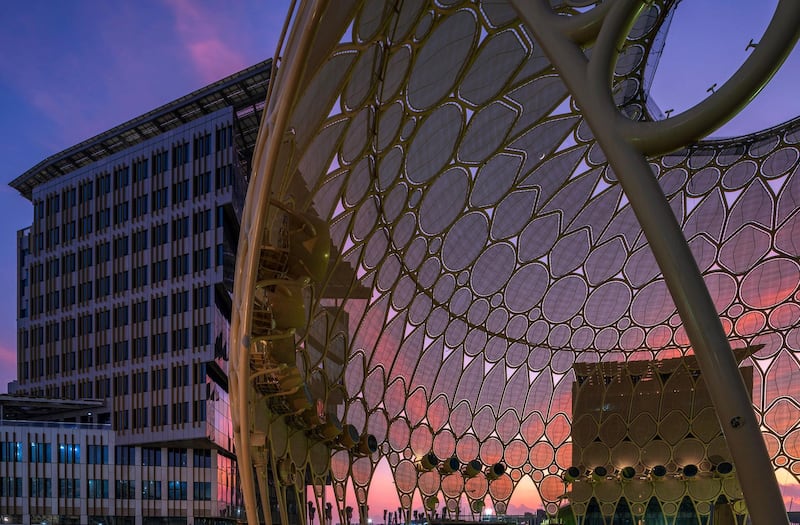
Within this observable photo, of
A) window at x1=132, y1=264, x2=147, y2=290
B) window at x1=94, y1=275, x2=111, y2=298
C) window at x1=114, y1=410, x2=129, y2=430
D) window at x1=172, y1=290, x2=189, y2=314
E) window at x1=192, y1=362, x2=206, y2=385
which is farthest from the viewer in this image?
window at x1=94, y1=275, x2=111, y2=298

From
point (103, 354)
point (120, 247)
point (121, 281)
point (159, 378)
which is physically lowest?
point (159, 378)

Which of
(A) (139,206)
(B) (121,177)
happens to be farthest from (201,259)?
(B) (121,177)

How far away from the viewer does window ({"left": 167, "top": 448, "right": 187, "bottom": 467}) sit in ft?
283

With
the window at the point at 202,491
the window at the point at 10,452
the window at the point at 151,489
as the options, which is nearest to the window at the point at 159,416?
the window at the point at 151,489

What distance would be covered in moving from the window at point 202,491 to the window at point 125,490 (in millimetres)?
7106

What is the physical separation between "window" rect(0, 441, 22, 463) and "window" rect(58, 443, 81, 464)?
4364mm

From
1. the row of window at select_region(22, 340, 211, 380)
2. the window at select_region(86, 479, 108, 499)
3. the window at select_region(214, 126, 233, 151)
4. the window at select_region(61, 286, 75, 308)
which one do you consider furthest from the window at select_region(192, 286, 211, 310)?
the window at select_region(86, 479, 108, 499)

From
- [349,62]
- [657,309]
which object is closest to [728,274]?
[657,309]

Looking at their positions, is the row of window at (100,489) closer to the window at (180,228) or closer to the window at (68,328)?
the window at (68,328)

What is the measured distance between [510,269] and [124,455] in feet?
190

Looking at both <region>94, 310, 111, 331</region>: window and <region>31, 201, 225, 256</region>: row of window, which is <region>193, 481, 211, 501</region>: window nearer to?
<region>94, 310, 111, 331</region>: window

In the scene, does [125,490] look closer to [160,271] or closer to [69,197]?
[160,271]

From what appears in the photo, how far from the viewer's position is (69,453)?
85.1 metres

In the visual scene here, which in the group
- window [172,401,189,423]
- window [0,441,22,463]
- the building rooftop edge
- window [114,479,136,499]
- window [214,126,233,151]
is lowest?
window [114,479,136,499]
